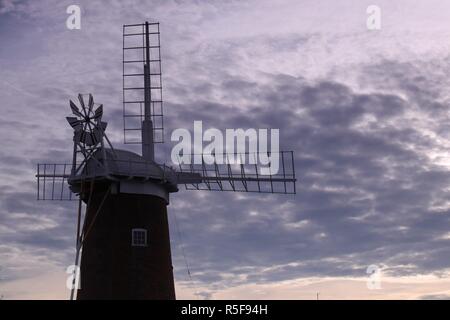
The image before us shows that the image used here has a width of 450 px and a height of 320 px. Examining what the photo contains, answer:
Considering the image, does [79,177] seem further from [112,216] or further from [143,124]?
[143,124]

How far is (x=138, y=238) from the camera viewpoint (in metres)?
47.4

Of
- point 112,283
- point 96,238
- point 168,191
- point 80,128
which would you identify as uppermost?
point 80,128

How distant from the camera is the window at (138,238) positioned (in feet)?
155

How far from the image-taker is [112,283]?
46250 mm

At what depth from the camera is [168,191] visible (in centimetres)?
5100

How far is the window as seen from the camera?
47281mm
